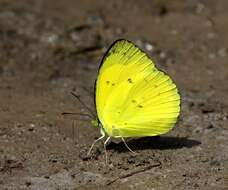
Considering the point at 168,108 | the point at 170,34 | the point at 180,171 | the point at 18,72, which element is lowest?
the point at 180,171

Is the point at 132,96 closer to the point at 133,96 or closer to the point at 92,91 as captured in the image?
the point at 133,96

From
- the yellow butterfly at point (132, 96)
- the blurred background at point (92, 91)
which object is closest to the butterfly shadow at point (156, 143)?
the blurred background at point (92, 91)

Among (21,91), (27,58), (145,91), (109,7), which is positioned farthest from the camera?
(109,7)

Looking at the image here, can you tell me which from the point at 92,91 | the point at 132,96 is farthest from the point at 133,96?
the point at 92,91

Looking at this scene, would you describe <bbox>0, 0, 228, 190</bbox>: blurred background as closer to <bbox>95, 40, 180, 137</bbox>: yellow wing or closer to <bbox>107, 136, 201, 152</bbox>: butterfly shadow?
<bbox>107, 136, 201, 152</bbox>: butterfly shadow

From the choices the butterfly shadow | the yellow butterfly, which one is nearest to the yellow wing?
the yellow butterfly

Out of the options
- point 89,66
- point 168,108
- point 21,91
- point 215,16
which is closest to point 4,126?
point 21,91

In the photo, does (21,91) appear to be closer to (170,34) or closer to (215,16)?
(170,34)
